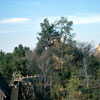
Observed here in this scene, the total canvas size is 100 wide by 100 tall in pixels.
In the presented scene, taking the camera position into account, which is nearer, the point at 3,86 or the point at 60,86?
the point at 3,86

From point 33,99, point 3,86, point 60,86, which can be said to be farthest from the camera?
point 60,86

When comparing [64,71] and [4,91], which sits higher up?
[64,71]

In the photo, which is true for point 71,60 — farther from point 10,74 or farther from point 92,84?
point 10,74

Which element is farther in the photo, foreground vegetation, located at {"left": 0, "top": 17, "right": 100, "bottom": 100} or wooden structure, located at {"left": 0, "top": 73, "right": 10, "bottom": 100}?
foreground vegetation, located at {"left": 0, "top": 17, "right": 100, "bottom": 100}

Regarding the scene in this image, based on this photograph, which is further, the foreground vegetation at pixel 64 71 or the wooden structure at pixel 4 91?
the foreground vegetation at pixel 64 71

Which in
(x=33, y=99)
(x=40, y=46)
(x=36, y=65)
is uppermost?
(x=40, y=46)

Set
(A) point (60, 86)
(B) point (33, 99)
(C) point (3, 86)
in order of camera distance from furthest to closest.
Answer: (A) point (60, 86) < (B) point (33, 99) < (C) point (3, 86)

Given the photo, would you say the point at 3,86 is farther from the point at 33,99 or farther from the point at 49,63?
the point at 49,63

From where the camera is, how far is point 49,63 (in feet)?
97.2

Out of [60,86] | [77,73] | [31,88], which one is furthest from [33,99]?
[77,73]

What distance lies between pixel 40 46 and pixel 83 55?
1182cm

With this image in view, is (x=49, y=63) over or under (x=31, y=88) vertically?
over

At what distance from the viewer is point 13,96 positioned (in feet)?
63.2

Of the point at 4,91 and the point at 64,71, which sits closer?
the point at 4,91
